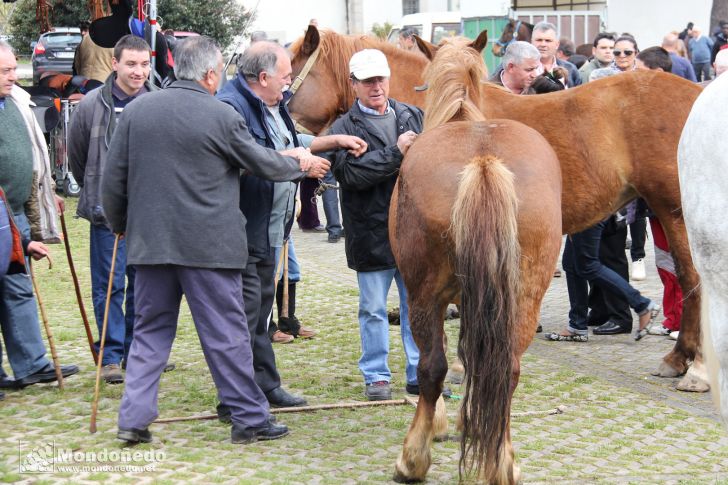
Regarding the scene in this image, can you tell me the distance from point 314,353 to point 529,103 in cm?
247

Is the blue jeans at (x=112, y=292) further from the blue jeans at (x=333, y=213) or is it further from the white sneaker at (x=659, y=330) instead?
the blue jeans at (x=333, y=213)

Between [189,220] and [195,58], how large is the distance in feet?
2.88

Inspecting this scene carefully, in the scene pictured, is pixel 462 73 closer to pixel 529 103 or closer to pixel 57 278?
pixel 529 103

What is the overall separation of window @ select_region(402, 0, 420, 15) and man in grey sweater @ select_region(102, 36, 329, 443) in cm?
4091

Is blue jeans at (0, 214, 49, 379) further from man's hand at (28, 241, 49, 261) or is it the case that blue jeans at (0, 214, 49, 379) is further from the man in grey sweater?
the man in grey sweater

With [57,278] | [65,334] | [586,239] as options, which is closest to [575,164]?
[586,239]

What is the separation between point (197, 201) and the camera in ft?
16.8

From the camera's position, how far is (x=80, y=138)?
6699mm

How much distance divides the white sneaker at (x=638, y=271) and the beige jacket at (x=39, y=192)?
598 centimetres

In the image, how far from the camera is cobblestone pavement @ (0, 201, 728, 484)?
4.92m

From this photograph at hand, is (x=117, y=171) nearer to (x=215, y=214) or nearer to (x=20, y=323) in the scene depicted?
(x=215, y=214)

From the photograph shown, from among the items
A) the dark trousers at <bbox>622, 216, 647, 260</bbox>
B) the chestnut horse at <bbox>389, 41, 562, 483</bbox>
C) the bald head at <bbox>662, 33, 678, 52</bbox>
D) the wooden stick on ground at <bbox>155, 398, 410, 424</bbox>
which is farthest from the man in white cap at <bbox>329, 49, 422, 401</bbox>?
the bald head at <bbox>662, 33, 678, 52</bbox>

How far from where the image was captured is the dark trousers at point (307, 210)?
13.5 meters

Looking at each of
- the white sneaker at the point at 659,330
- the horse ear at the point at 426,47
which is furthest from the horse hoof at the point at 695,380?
the horse ear at the point at 426,47
